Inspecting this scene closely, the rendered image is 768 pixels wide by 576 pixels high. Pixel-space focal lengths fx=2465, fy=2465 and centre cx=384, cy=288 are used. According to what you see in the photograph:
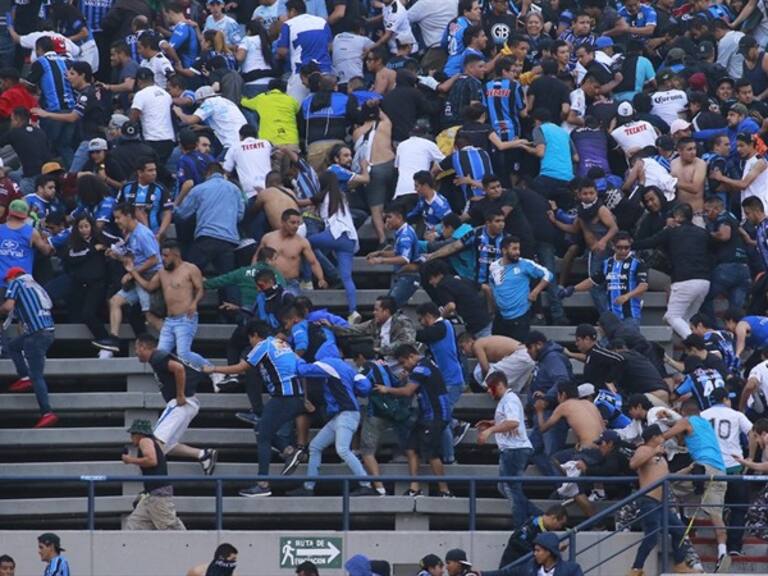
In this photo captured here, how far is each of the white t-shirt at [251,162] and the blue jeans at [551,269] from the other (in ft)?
10.1

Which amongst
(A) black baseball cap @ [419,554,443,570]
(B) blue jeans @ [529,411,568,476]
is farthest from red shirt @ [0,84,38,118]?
(A) black baseball cap @ [419,554,443,570]

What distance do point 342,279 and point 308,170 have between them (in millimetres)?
1689

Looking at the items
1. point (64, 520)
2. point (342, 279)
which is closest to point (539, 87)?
point (342, 279)

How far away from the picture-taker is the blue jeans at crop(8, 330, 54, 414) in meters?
24.6

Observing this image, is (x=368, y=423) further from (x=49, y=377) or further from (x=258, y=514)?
(x=49, y=377)

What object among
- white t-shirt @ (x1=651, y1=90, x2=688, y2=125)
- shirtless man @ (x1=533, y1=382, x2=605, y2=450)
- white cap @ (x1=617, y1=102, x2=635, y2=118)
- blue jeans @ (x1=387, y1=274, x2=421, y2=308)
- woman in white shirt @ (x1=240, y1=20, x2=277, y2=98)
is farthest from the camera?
woman in white shirt @ (x1=240, y1=20, x2=277, y2=98)

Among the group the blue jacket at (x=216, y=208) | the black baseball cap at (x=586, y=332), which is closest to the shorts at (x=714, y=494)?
the black baseball cap at (x=586, y=332)

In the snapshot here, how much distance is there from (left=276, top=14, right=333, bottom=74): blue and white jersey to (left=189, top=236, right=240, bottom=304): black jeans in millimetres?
4019

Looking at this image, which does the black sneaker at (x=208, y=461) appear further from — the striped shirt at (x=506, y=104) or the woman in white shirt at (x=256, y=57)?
the woman in white shirt at (x=256, y=57)

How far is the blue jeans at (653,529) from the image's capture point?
2298 cm

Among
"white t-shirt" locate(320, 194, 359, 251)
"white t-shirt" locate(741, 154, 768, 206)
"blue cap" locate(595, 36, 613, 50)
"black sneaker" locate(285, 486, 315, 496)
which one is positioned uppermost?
"blue cap" locate(595, 36, 613, 50)

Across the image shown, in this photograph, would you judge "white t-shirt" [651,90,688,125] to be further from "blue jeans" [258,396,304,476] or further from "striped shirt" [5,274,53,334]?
"striped shirt" [5,274,53,334]

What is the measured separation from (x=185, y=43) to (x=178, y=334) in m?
6.11

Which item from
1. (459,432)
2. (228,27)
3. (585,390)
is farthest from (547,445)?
(228,27)
